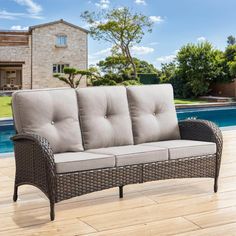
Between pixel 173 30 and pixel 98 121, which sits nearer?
pixel 98 121

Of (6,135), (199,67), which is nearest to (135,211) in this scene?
(6,135)

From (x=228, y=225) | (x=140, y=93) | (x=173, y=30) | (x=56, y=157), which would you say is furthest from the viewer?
(x=173, y=30)

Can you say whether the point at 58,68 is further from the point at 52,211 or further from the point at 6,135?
the point at 52,211

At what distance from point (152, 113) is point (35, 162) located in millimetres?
1160

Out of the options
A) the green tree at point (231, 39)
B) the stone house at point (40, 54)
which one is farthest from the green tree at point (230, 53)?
the stone house at point (40, 54)

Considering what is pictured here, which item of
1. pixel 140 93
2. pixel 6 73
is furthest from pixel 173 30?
pixel 140 93

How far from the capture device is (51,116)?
3.35 meters

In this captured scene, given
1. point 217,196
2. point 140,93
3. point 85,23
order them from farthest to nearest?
1. point 85,23
2. point 140,93
3. point 217,196

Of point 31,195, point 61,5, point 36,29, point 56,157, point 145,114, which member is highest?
point 61,5

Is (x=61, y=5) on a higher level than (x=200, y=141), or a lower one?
higher

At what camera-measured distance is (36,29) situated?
19.0 metres

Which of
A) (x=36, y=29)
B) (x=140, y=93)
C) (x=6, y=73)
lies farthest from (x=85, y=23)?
(x=140, y=93)

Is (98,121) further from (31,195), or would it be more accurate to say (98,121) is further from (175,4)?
(175,4)

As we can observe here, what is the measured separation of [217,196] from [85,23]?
17.0 meters
